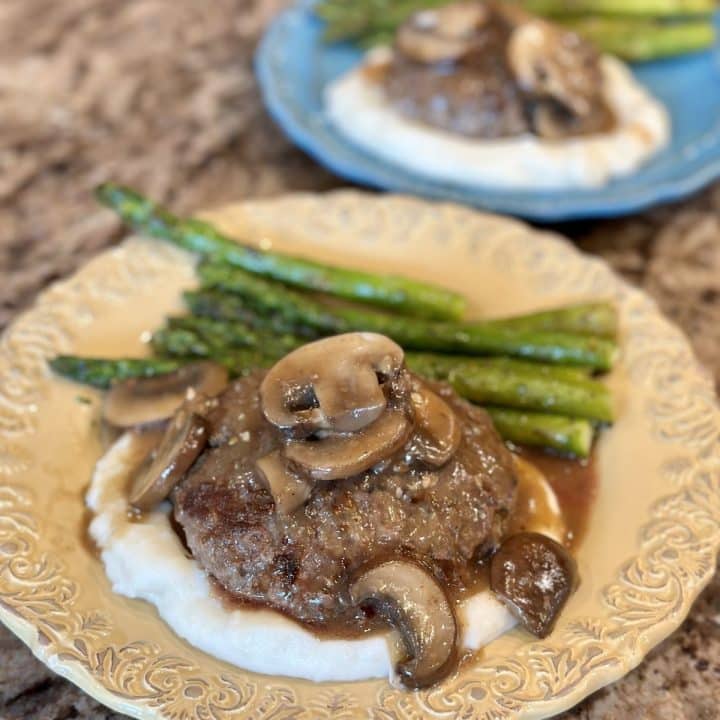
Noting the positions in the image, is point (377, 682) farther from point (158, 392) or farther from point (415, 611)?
point (158, 392)

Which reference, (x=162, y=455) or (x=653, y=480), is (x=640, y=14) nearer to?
(x=653, y=480)

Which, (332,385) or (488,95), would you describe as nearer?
(332,385)

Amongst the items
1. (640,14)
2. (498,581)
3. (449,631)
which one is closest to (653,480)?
(498,581)

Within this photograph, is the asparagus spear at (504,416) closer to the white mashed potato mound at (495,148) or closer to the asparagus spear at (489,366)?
the asparagus spear at (489,366)

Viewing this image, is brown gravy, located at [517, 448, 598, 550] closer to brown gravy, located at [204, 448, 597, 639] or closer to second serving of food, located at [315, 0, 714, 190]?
brown gravy, located at [204, 448, 597, 639]

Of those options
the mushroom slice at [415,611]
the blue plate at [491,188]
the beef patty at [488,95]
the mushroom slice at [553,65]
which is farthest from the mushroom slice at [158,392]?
the mushroom slice at [553,65]

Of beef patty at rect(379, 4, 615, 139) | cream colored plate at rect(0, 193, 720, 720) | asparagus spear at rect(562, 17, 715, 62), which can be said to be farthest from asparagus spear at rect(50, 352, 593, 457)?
asparagus spear at rect(562, 17, 715, 62)

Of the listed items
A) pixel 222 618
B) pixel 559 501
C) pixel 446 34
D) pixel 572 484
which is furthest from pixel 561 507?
pixel 446 34

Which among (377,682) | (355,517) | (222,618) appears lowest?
(377,682)
